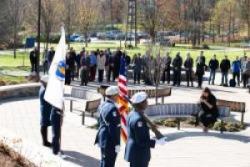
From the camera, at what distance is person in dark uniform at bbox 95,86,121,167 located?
984 centimetres

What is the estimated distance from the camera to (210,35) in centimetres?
8912

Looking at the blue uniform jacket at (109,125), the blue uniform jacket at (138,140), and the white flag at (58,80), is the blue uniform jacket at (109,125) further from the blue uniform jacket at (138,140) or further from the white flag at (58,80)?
the white flag at (58,80)

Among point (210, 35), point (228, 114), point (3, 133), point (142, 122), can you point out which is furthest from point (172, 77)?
point (210, 35)

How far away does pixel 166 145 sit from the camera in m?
14.4

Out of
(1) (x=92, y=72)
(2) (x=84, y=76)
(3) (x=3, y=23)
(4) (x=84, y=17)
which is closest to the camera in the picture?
(2) (x=84, y=76)

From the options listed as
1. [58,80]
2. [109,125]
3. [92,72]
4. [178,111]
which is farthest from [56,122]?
[92,72]

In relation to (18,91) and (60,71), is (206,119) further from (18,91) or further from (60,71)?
(18,91)

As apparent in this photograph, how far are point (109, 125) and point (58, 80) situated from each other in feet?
6.09

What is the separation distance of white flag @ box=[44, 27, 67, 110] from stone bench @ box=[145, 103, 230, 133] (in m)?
6.45

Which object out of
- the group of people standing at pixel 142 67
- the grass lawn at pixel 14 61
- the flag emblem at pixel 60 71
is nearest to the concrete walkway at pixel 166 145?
the flag emblem at pixel 60 71

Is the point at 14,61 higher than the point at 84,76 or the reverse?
higher

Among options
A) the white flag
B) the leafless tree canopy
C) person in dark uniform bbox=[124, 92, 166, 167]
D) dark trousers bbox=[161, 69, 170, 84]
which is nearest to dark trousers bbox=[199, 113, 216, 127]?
the white flag

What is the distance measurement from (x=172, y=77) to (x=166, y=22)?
43874 mm

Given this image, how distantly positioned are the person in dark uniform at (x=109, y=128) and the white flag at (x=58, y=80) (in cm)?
140
